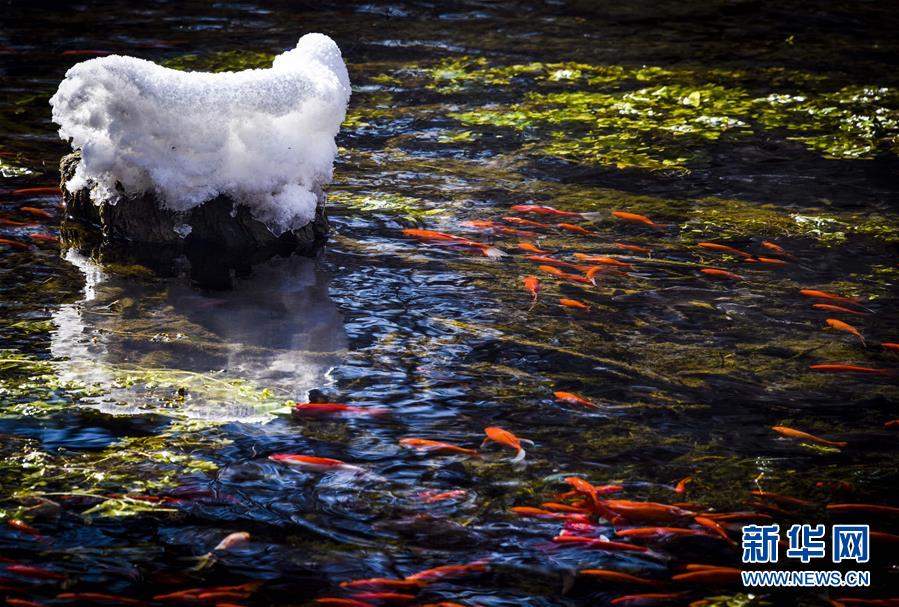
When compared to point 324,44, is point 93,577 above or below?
below

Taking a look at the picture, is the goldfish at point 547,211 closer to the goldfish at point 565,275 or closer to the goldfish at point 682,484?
the goldfish at point 565,275

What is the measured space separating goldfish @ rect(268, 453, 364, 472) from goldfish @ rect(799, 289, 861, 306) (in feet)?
8.39

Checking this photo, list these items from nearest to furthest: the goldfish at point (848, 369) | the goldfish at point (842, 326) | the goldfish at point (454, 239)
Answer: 1. the goldfish at point (848, 369)
2. the goldfish at point (842, 326)
3. the goldfish at point (454, 239)

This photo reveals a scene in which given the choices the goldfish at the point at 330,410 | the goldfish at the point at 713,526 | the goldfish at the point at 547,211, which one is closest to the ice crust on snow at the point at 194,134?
the goldfish at the point at 547,211

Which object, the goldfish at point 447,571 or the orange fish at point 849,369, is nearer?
the goldfish at point 447,571

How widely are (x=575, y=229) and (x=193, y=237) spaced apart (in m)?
2.07

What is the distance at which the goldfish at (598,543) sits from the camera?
3.02 meters

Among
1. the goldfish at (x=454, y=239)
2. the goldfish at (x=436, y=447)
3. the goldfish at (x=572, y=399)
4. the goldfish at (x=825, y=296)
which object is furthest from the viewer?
the goldfish at (x=454, y=239)

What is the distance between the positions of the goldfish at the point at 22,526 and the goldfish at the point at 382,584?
96 centimetres

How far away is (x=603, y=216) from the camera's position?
5.82m

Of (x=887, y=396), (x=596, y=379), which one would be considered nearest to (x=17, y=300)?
(x=596, y=379)

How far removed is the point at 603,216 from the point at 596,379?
199cm

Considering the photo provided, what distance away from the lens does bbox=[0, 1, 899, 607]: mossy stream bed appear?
300 cm

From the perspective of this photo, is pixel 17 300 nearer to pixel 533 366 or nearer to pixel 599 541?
pixel 533 366
